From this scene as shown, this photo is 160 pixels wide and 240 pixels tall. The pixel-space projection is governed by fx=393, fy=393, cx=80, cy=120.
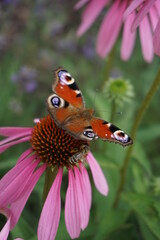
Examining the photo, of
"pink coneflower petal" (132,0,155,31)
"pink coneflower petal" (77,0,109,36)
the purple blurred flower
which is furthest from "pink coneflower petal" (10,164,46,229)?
the purple blurred flower

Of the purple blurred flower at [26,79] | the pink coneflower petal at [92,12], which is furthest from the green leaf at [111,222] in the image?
the purple blurred flower at [26,79]

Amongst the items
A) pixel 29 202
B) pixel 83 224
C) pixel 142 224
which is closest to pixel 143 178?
pixel 142 224

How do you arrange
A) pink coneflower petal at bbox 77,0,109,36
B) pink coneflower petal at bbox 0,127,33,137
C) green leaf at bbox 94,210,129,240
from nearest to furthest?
1. pink coneflower petal at bbox 0,127,33,137
2. green leaf at bbox 94,210,129,240
3. pink coneflower petal at bbox 77,0,109,36

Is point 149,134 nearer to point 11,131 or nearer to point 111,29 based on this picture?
point 111,29

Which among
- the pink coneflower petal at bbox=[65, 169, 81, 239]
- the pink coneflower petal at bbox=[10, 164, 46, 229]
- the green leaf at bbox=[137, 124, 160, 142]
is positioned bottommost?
the pink coneflower petal at bbox=[65, 169, 81, 239]

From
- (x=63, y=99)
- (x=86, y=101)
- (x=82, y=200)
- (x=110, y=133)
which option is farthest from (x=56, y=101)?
(x=86, y=101)

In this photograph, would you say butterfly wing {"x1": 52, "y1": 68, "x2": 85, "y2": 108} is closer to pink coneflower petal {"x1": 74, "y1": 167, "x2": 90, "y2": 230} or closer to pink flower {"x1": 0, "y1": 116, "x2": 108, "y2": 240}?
pink flower {"x1": 0, "y1": 116, "x2": 108, "y2": 240}
